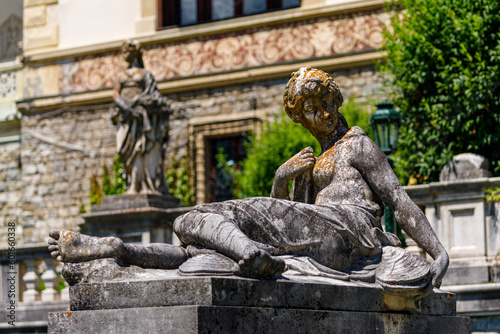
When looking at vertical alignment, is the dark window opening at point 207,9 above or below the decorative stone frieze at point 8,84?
above

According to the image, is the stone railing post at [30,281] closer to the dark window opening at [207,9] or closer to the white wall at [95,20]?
the dark window opening at [207,9]

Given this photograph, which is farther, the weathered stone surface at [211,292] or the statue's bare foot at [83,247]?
the statue's bare foot at [83,247]

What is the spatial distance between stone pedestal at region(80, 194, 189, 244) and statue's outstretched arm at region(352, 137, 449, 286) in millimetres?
7746

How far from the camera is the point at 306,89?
5422mm

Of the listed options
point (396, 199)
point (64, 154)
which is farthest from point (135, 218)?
point (396, 199)

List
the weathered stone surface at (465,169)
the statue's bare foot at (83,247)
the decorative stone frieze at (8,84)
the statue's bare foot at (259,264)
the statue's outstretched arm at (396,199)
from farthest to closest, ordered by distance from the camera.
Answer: the decorative stone frieze at (8,84) → the weathered stone surface at (465,169) → the statue's outstretched arm at (396,199) → the statue's bare foot at (83,247) → the statue's bare foot at (259,264)

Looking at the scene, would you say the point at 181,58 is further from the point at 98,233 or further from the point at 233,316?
the point at 233,316

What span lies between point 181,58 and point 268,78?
196cm

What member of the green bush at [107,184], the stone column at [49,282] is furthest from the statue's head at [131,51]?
the stone column at [49,282]

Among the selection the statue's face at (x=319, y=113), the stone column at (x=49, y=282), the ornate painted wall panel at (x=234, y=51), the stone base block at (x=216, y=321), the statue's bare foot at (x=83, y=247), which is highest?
the ornate painted wall panel at (x=234, y=51)

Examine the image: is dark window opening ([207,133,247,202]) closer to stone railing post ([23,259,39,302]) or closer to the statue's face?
stone railing post ([23,259,39,302])

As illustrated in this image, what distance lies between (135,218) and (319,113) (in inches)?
321

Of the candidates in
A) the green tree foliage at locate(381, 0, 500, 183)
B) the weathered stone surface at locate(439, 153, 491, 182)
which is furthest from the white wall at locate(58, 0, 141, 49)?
the weathered stone surface at locate(439, 153, 491, 182)

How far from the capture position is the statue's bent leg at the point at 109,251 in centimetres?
462
